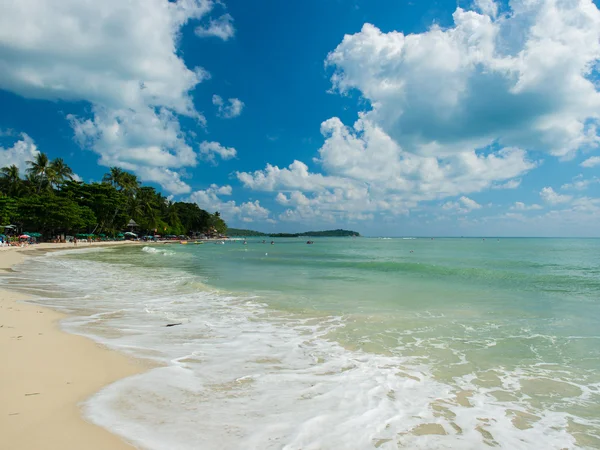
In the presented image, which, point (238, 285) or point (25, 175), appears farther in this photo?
point (25, 175)

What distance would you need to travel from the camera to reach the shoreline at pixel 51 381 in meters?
3.08

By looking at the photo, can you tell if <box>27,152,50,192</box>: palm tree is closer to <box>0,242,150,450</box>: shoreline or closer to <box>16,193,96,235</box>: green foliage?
<box>16,193,96,235</box>: green foliage

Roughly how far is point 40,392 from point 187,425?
190 cm

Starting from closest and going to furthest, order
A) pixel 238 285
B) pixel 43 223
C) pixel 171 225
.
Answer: pixel 238 285 → pixel 43 223 → pixel 171 225

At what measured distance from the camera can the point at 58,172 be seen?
6525 cm

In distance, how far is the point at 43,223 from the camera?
5456 centimetres

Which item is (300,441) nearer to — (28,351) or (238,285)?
(28,351)

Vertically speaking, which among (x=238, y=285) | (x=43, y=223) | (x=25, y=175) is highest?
(x=25, y=175)

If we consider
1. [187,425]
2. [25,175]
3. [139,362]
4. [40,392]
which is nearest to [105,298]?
[139,362]

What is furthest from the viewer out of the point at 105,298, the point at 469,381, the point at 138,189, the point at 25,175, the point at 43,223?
the point at 138,189

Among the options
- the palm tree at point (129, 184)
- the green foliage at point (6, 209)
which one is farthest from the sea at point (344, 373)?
the palm tree at point (129, 184)

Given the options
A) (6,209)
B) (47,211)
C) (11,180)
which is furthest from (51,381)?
(11,180)

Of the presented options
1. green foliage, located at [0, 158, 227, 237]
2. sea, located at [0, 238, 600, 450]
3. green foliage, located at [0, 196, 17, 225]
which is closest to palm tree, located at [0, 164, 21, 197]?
green foliage, located at [0, 158, 227, 237]

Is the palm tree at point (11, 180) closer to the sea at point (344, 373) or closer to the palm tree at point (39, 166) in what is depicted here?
the palm tree at point (39, 166)
